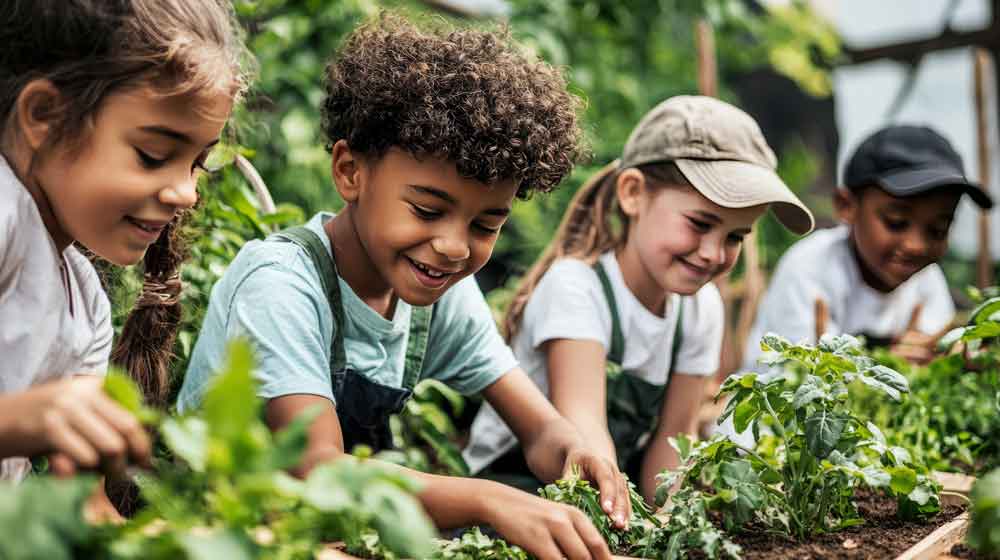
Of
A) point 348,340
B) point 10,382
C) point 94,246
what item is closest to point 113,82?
point 94,246

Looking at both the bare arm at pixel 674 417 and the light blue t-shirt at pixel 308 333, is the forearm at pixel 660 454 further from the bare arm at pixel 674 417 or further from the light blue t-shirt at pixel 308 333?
the light blue t-shirt at pixel 308 333

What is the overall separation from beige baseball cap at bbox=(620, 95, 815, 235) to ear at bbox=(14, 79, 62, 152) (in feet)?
4.40

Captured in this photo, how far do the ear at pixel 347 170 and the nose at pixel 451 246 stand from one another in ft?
0.67

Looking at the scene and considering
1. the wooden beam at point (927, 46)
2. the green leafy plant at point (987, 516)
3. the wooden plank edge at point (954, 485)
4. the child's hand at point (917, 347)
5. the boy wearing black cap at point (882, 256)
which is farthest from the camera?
the wooden beam at point (927, 46)

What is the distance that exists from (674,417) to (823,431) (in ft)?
3.31

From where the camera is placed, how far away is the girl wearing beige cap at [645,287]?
2135mm

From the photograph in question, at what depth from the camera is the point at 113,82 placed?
4.08 ft

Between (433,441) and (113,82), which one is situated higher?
(113,82)

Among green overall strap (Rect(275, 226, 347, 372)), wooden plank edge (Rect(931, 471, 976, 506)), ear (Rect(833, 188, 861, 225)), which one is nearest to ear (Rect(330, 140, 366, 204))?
green overall strap (Rect(275, 226, 347, 372))

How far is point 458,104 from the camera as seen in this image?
1562 mm

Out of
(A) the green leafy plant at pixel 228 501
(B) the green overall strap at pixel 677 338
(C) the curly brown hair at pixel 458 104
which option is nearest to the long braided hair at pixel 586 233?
(B) the green overall strap at pixel 677 338

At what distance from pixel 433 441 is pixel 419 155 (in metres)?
0.91

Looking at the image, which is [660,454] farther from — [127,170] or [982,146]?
[982,146]

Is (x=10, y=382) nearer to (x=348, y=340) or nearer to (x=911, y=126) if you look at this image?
(x=348, y=340)
